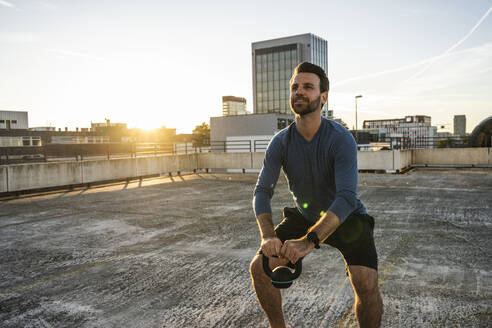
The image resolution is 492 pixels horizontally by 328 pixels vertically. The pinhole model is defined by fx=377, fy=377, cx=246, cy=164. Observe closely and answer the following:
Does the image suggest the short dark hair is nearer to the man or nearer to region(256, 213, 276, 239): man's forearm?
the man

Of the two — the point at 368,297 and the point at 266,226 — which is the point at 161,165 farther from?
the point at 368,297

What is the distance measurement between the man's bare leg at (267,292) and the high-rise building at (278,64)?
3326 inches

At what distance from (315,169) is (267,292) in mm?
924

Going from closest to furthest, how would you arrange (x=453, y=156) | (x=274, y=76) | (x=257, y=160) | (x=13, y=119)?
1. (x=257, y=160)
2. (x=453, y=156)
3. (x=13, y=119)
4. (x=274, y=76)

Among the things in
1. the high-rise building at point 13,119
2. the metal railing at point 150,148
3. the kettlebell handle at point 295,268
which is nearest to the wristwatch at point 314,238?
the kettlebell handle at point 295,268

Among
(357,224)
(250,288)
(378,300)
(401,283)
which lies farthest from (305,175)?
(401,283)

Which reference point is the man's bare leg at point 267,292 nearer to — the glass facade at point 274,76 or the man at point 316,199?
the man at point 316,199

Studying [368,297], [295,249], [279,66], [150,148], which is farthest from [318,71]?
[279,66]

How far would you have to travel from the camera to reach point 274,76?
88625 millimetres

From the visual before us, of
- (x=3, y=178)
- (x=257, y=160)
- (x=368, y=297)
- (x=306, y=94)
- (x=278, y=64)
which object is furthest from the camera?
(x=278, y=64)

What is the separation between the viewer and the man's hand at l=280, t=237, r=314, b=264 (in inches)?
86.2

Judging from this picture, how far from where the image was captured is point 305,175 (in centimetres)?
274

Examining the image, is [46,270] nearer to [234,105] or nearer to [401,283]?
[401,283]

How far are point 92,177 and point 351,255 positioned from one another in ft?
50.0
